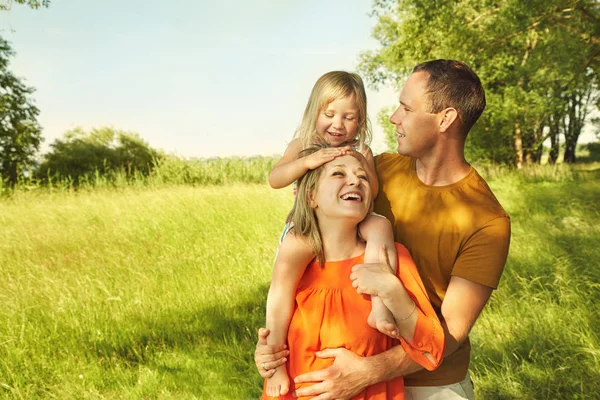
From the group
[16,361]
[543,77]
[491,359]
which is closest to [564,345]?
[491,359]

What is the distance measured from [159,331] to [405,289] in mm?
3928

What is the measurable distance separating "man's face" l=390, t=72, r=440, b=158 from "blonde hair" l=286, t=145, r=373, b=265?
1.27ft

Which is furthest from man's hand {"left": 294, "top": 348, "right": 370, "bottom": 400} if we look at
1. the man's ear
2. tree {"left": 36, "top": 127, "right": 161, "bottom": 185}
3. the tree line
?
tree {"left": 36, "top": 127, "right": 161, "bottom": 185}

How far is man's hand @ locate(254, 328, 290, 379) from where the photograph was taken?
2193mm

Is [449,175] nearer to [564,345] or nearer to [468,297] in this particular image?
[468,297]

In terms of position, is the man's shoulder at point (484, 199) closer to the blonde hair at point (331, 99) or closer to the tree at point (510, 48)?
the blonde hair at point (331, 99)

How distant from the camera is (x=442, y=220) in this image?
2.48 meters

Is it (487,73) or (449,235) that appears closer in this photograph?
(449,235)

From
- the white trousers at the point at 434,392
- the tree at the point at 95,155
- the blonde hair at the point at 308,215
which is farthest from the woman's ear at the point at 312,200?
the tree at the point at 95,155

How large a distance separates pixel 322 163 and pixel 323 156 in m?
0.03

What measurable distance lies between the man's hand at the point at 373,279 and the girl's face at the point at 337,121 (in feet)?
4.40

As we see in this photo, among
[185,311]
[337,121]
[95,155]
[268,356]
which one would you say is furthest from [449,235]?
[95,155]

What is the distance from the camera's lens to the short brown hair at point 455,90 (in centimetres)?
259

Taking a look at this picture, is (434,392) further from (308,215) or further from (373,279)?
(308,215)
